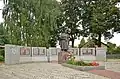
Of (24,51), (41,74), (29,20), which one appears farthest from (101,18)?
(41,74)

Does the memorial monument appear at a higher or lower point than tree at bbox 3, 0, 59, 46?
lower

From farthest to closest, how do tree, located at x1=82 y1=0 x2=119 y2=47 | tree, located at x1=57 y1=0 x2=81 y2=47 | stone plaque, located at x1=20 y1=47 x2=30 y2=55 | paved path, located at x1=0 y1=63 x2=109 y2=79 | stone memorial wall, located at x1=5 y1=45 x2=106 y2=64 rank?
tree, located at x1=57 y1=0 x2=81 y2=47 < tree, located at x1=82 y1=0 x2=119 y2=47 < stone plaque, located at x1=20 y1=47 x2=30 y2=55 < stone memorial wall, located at x1=5 y1=45 x2=106 y2=64 < paved path, located at x1=0 y1=63 x2=109 y2=79

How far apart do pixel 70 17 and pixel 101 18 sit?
5.75m

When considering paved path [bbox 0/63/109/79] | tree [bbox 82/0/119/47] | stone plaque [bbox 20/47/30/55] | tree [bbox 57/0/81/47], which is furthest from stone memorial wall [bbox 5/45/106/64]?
tree [bbox 57/0/81/47]

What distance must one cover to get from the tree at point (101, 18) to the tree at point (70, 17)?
5.04 feet

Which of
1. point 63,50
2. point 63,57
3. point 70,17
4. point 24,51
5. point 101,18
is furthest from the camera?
point 70,17

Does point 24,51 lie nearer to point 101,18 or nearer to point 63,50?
point 63,50

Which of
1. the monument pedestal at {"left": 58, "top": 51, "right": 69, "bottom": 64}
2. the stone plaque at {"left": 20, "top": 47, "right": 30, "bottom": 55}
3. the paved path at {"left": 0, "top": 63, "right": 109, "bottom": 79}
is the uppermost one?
the stone plaque at {"left": 20, "top": 47, "right": 30, "bottom": 55}

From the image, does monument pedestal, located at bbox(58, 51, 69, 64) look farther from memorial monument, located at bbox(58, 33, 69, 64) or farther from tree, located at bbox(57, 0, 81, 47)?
tree, located at bbox(57, 0, 81, 47)

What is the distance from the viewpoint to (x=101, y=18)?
1411 inches

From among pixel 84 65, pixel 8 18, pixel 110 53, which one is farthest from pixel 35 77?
pixel 110 53

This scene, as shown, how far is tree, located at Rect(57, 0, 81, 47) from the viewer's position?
39906mm

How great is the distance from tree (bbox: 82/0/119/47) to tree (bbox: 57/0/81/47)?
154 cm

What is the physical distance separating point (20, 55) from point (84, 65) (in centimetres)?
561
